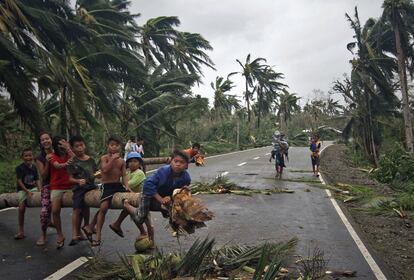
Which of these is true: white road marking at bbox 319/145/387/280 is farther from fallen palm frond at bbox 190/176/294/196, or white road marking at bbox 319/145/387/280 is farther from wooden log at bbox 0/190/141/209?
wooden log at bbox 0/190/141/209

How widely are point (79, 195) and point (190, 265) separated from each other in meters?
2.18

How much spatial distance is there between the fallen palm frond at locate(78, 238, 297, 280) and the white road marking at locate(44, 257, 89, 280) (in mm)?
232

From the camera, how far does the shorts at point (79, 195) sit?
5.73m

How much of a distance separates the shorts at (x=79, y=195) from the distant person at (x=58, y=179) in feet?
0.67

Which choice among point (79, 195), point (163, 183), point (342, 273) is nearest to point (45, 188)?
point (79, 195)

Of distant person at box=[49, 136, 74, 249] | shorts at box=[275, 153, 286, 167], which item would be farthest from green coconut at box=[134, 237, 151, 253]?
shorts at box=[275, 153, 286, 167]

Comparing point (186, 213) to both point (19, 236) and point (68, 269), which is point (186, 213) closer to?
point (68, 269)

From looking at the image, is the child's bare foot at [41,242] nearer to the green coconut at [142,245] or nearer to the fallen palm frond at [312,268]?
the green coconut at [142,245]

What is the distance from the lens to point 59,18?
40.2 feet

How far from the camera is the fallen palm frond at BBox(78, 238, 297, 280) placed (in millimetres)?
4199

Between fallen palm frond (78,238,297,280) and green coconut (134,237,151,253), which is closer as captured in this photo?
fallen palm frond (78,238,297,280)

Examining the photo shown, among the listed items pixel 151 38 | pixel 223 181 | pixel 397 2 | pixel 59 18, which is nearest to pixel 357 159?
pixel 397 2

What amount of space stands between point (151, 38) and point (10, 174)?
1648 cm

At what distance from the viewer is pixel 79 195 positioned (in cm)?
577
